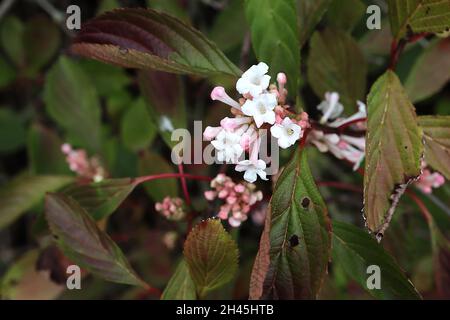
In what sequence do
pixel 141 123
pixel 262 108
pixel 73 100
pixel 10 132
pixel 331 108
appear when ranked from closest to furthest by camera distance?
pixel 262 108
pixel 331 108
pixel 73 100
pixel 141 123
pixel 10 132

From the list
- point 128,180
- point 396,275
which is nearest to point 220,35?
point 128,180

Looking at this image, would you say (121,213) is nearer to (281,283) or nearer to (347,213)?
(347,213)

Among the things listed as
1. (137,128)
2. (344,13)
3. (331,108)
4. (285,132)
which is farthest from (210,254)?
(137,128)

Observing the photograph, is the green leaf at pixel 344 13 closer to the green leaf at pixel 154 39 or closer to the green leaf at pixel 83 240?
the green leaf at pixel 154 39

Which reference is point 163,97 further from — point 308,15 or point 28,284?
point 28,284

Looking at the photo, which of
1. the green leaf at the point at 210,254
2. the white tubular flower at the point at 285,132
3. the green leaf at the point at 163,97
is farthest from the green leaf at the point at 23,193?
the white tubular flower at the point at 285,132

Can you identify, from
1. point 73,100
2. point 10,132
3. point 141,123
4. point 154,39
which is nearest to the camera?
point 154,39
